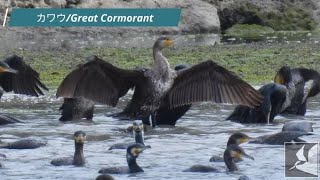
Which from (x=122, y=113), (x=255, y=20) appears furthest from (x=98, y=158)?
(x=255, y=20)

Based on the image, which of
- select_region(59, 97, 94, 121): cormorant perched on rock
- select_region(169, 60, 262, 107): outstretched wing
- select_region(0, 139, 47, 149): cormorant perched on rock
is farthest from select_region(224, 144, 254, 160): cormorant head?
select_region(59, 97, 94, 121): cormorant perched on rock

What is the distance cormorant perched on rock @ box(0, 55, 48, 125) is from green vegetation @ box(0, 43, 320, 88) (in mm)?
2748

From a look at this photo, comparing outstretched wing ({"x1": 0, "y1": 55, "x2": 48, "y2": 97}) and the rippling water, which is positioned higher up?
outstretched wing ({"x1": 0, "y1": 55, "x2": 48, "y2": 97})

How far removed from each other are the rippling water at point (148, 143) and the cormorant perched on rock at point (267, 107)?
19 centimetres

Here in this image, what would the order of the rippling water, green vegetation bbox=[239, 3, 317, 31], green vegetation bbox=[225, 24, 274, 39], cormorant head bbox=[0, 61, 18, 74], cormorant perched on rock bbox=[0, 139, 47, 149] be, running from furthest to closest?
green vegetation bbox=[239, 3, 317, 31]
green vegetation bbox=[225, 24, 274, 39]
cormorant head bbox=[0, 61, 18, 74]
cormorant perched on rock bbox=[0, 139, 47, 149]
the rippling water

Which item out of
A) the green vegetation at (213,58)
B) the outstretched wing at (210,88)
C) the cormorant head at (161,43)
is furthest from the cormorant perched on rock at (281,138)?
the green vegetation at (213,58)

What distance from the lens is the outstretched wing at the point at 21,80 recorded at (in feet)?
56.6

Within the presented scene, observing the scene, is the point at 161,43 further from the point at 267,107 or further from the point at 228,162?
the point at 228,162

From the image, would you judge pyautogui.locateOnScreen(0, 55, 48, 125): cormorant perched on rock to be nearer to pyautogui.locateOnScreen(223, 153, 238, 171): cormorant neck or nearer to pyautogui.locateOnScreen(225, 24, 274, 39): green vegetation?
pyautogui.locateOnScreen(223, 153, 238, 171): cormorant neck

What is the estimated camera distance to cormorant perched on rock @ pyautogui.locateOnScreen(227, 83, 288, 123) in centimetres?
1532

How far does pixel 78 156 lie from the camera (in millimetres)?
12125

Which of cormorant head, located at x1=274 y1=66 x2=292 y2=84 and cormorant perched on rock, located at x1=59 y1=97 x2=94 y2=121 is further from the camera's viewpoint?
cormorant head, located at x1=274 y1=66 x2=292 y2=84

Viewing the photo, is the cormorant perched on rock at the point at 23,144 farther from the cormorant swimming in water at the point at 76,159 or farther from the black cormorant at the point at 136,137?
the cormorant swimming in water at the point at 76,159

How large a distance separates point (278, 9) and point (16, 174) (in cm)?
2755
